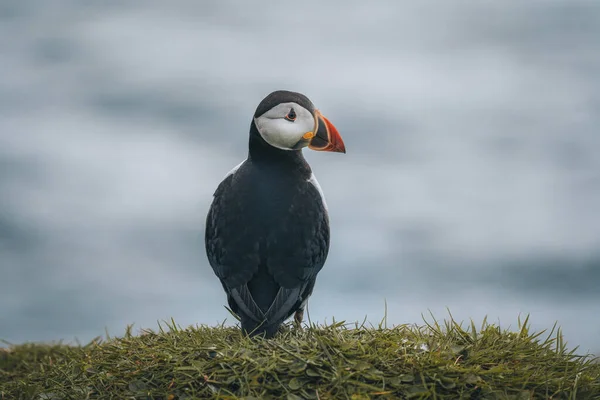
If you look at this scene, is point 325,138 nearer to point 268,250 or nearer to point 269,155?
point 269,155

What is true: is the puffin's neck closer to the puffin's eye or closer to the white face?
the white face

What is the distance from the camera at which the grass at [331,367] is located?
14.2ft

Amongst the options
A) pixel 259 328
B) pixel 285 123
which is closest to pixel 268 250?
pixel 259 328

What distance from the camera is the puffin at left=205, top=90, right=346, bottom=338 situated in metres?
5.25

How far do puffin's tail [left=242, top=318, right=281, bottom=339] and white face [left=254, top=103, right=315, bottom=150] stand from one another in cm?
141

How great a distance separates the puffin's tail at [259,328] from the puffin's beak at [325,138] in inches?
56.5

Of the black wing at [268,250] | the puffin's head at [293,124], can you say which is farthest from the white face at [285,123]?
the black wing at [268,250]

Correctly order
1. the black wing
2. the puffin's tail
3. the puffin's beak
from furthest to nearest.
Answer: the puffin's beak, the black wing, the puffin's tail

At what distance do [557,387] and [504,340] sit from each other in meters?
0.56

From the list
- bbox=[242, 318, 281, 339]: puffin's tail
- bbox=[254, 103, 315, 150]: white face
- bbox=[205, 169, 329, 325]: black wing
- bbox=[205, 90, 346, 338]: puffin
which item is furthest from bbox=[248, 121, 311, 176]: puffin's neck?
bbox=[242, 318, 281, 339]: puffin's tail

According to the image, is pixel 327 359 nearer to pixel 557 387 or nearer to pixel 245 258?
pixel 245 258

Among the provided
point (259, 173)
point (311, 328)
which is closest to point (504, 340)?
point (311, 328)

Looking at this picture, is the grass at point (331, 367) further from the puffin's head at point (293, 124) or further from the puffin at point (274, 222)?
the puffin's head at point (293, 124)

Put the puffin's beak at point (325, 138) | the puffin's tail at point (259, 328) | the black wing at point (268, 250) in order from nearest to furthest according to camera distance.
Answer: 1. the puffin's tail at point (259, 328)
2. the black wing at point (268, 250)
3. the puffin's beak at point (325, 138)
